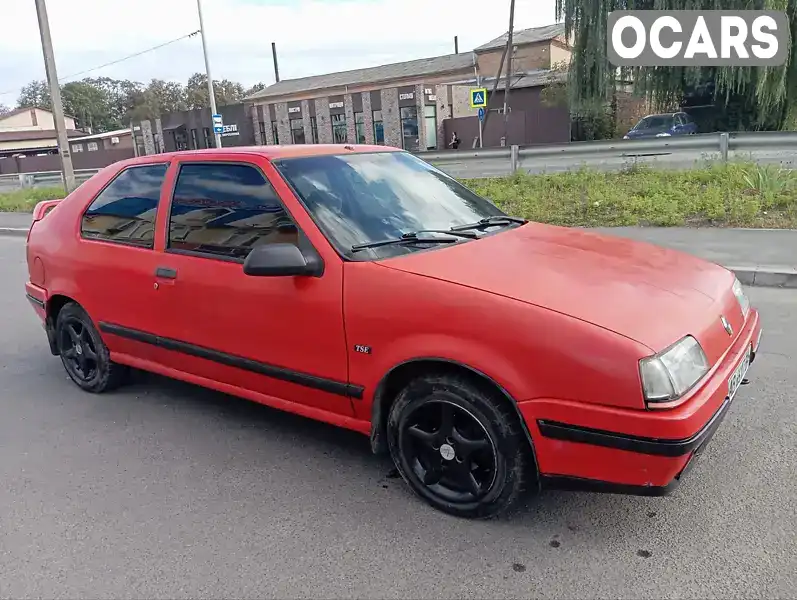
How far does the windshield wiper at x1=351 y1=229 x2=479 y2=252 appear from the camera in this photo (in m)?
3.28

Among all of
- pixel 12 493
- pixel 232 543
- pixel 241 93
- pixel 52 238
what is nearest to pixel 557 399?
pixel 232 543

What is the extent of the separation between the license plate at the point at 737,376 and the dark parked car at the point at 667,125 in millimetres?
19963

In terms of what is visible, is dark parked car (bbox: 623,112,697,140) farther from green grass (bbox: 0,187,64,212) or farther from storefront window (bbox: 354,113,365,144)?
storefront window (bbox: 354,113,365,144)

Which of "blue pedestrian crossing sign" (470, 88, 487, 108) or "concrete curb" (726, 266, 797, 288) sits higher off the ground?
"blue pedestrian crossing sign" (470, 88, 487, 108)

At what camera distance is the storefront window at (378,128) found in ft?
143

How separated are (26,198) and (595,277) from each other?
21.5 m

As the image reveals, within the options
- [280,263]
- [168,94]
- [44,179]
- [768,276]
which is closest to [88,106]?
[168,94]

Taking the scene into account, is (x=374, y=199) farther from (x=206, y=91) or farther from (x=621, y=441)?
(x=206, y=91)

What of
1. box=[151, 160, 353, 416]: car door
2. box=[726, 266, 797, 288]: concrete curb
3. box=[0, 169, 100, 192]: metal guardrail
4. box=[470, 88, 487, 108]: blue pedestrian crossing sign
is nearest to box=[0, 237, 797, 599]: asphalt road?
box=[151, 160, 353, 416]: car door

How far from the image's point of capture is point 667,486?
2570mm

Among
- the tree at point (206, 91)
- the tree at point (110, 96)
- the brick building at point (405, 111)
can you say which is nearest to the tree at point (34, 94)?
the tree at point (110, 96)

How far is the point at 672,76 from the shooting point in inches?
748

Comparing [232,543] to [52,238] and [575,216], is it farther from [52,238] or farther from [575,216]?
[575,216]

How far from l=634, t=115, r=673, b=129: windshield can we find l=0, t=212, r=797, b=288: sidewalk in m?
15.6
